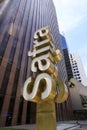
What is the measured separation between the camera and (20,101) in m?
26.8

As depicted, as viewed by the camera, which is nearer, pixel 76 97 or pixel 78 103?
pixel 78 103

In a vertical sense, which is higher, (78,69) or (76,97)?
(78,69)

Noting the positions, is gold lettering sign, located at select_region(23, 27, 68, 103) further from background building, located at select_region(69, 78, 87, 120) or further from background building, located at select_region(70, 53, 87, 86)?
background building, located at select_region(70, 53, 87, 86)

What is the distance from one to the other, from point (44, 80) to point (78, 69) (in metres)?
118

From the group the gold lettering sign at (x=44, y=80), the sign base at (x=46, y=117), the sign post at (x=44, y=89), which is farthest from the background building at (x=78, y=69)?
the sign base at (x=46, y=117)

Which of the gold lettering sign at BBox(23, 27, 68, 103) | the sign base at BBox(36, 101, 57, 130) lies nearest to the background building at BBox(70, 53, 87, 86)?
the gold lettering sign at BBox(23, 27, 68, 103)

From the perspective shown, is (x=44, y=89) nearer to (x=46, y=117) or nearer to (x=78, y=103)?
(x=46, y=117)

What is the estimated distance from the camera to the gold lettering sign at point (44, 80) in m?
5.45

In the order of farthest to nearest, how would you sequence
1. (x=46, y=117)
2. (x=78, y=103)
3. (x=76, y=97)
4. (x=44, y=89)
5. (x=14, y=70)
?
(x=76, y=97), (x=78, y=103), (x=14, y=70), (x=44, y=89), (x=46, y=117)

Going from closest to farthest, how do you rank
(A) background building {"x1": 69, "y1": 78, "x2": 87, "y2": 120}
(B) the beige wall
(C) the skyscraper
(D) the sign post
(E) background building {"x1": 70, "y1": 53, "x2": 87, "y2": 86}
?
(D) the sign post < (C) the skyscraper < (A) background building {"x1": 69, "y1": 78, "x2": 87, "y2": 120} < (B) the beige wall < (E) background building {"x1": 70, "y1": 53, "x2": 87, "y2": 86}

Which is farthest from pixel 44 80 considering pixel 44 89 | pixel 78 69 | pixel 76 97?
pixel 78 69

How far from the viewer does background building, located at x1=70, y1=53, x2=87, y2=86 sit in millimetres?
116475

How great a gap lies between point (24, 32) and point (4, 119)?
23319 mm

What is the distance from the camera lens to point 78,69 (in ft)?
392
